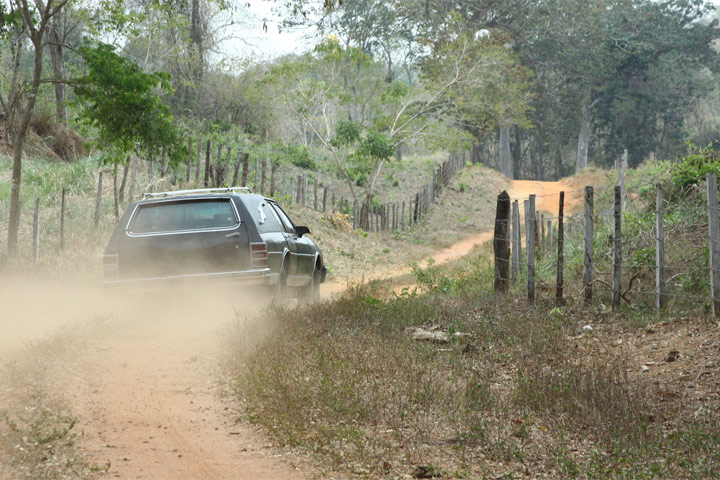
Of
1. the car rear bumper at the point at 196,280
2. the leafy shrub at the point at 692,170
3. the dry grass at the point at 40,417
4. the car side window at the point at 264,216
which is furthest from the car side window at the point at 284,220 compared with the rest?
the leafy shrub at the point at 692,170

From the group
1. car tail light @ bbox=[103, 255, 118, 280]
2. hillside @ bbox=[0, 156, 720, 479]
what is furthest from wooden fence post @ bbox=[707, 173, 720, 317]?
car tail light @ bbox=[103, 255, 118, 280]

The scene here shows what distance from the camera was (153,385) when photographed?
684cm

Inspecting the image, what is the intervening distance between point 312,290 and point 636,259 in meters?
4.96

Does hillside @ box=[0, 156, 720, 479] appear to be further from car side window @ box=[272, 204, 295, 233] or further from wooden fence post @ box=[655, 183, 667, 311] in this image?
car side window @ box=[272, 204, 295, 233]

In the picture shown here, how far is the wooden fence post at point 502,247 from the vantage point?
12000 mm

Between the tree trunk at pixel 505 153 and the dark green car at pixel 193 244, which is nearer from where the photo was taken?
the dark green car at pixel 193 244

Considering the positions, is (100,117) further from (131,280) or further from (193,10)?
(193,10)

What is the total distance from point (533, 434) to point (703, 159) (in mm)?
9026

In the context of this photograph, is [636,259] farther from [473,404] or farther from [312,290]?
[473,404]

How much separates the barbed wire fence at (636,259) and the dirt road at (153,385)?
15.3ft

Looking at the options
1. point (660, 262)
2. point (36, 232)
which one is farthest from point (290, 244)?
point (36, 232)

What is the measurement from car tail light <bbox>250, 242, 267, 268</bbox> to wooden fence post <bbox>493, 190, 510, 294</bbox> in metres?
4.40

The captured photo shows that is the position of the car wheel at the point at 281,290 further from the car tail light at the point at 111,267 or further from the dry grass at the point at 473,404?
the car tail light at the point at 111,267

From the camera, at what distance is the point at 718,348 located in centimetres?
729
